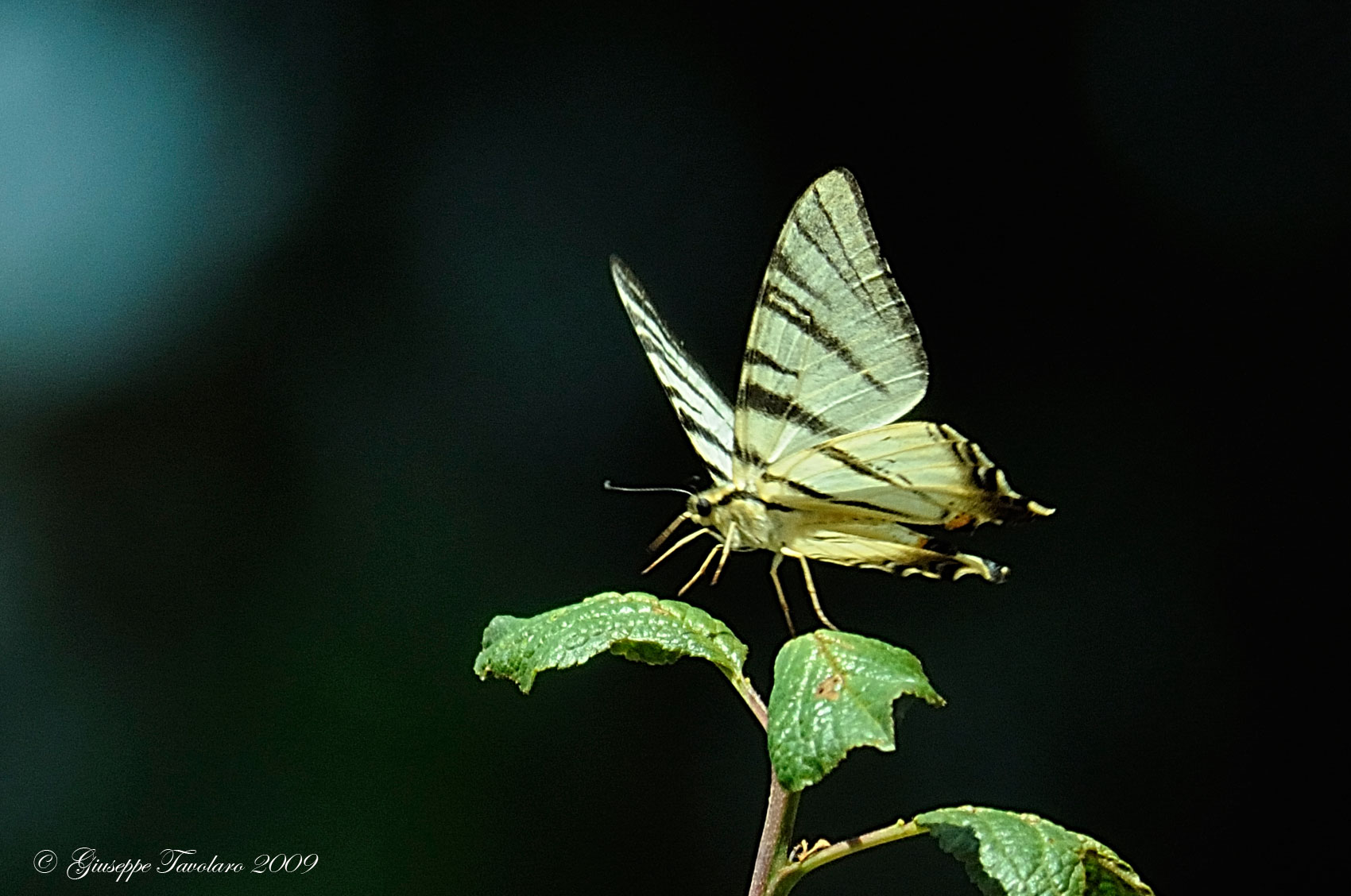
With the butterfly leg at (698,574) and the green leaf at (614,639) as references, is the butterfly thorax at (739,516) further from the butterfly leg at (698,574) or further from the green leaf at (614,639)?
the green leaf at (614,639)

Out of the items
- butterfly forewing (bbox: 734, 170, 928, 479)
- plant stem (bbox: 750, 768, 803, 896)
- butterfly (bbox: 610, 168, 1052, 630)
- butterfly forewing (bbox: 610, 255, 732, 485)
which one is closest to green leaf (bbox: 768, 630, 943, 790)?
plant stem (bbox: 750, 768, 803, 896)

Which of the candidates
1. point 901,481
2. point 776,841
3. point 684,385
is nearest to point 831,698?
point 776,841

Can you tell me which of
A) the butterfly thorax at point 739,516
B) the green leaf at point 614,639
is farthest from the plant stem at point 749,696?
the butterfly thorax at point 739,516

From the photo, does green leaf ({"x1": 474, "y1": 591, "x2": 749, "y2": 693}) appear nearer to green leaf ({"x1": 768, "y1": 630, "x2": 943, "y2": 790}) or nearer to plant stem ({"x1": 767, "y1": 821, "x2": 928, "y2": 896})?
green leaf ({"x1": 768, "y1": 630, "x2": 943, "y2": 790})

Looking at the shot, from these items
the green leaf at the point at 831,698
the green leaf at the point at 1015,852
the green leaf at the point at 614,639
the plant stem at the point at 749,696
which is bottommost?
the green leaf at the point at 1015,852

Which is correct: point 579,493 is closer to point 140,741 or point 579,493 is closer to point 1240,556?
point 140,741

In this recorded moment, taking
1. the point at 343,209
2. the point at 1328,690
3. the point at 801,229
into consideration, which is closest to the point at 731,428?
the point at 801,229
